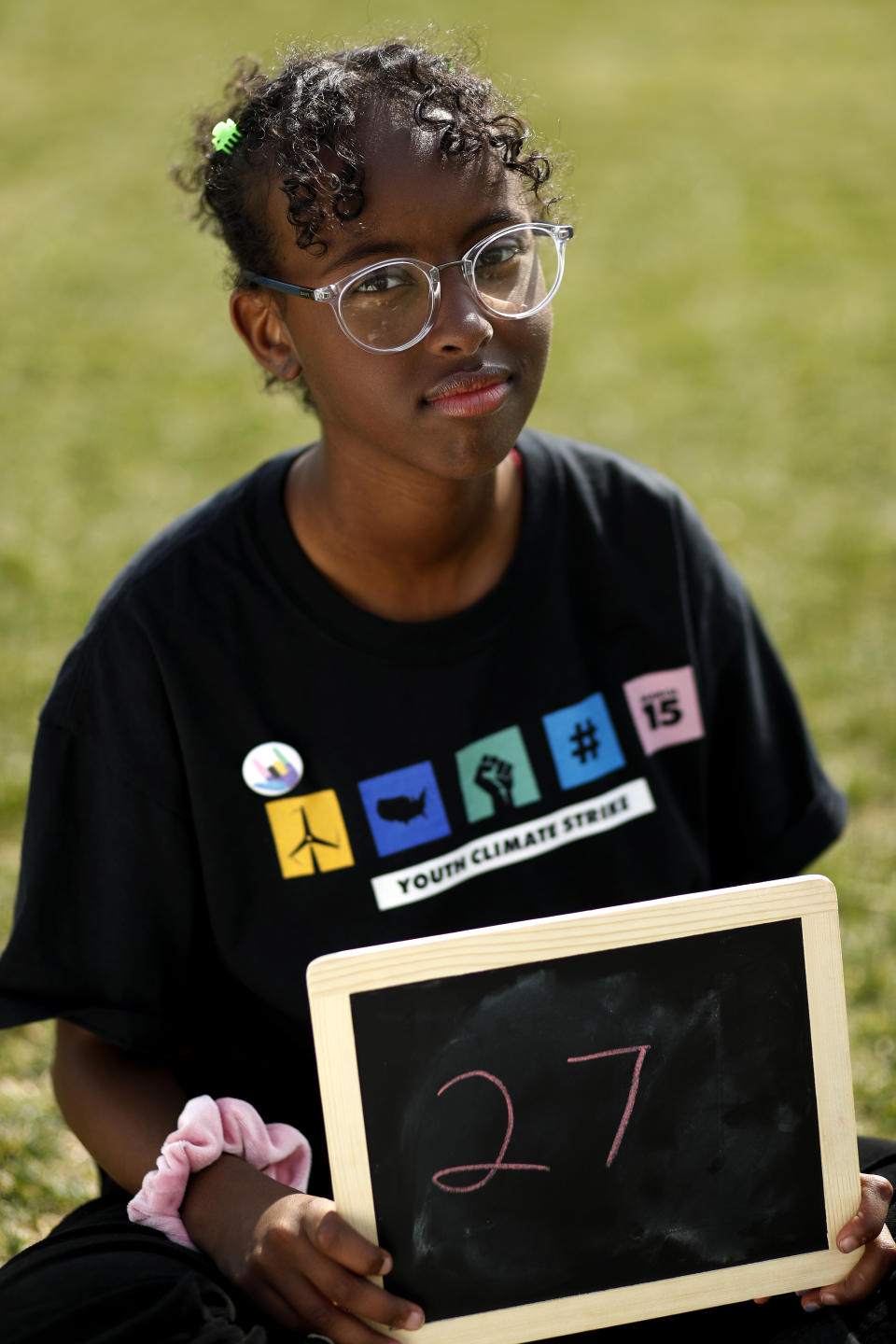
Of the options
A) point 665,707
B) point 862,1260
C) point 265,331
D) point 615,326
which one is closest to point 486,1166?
point 862,1260

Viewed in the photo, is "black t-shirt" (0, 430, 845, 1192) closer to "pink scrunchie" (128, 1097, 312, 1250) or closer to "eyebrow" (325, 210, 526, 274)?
"pink scrunchie" (128, 1097, 312, 1250)

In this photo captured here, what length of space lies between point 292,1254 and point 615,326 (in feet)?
18.5

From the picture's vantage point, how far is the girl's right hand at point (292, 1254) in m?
1.56

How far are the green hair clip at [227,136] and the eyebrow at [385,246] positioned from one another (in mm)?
273

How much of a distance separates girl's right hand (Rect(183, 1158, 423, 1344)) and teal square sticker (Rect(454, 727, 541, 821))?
578 mm

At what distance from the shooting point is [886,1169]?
1.86 metres

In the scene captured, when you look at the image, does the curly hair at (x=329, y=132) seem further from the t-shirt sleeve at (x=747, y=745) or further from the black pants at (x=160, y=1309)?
the black pants at (x=160, y=1309)

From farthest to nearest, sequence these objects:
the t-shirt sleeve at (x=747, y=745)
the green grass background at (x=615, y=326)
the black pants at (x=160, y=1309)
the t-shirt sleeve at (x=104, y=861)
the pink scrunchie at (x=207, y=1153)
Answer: the green grass background at (x=615, y=326)
the t-shirt sleeve at (x=747, y=745)
the t-shirt sleeve at (x=104, y=861)
the pink scrunchie at (x=207, y=1153)
the black pants at (x=160, y=1309)

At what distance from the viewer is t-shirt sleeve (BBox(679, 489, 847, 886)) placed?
89.9 inches

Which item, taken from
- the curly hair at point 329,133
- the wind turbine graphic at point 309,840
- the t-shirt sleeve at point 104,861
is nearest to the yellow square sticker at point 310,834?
the wind turbine graphic at point 309,840

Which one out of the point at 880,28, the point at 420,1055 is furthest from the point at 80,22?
the point at 420,1055

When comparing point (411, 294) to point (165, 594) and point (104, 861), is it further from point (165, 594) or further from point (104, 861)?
point (104, 861)

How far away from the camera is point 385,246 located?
5.95ft

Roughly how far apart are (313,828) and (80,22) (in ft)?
35.3
